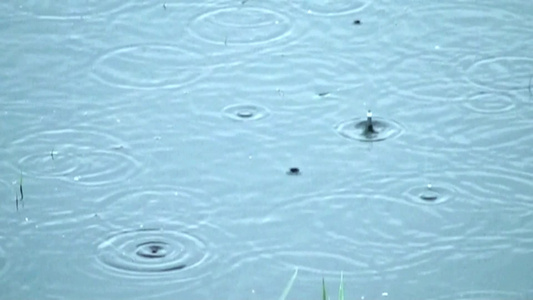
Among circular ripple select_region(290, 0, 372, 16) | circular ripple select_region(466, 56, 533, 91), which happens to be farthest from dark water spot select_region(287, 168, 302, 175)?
circular ripple select_region(290, 0, 372, 16)

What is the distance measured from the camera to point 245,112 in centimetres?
611

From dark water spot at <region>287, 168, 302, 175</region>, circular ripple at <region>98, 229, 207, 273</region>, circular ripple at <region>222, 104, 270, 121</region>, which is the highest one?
circular ripple at <region>222, 104, 270, 121</region>

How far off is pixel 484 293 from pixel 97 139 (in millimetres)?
1892

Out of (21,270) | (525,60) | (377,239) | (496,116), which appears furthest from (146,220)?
(525,60)

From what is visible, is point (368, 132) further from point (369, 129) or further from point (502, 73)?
point (502, 73)

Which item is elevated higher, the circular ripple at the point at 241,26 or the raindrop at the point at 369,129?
the circular ripple at the point at 241,26

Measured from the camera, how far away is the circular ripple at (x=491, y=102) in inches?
→ 241

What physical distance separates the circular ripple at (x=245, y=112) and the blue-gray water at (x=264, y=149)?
0.5 inches

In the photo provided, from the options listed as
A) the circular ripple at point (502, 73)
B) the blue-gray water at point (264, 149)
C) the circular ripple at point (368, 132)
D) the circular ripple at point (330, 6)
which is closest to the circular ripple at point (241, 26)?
the blue-gray water at point (264, 149)

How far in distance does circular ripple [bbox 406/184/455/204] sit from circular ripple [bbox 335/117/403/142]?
436 millimetres

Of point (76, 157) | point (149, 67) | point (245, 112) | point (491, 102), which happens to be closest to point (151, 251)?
point (76, 157)

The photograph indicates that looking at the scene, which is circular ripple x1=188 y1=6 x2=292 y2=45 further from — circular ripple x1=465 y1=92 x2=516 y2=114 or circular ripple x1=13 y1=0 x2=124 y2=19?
circular ripple x1=465 y1=92 x2=516 y2=114

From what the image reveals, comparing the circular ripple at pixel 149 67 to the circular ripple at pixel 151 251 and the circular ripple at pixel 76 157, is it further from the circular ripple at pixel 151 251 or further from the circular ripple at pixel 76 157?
the circular ripple at pixel 151 251

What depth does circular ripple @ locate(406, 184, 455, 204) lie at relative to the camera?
17.9 ft
